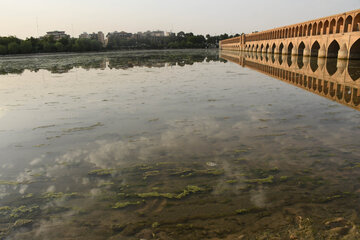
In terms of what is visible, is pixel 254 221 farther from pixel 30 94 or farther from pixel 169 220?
pixel 30 94

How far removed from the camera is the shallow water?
314 cm

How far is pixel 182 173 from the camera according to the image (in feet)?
14.5

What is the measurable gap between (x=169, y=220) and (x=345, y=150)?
151 inches

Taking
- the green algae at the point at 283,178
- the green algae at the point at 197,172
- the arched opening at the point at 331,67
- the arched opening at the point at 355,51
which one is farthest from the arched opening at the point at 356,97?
the arched opening at the point at 355,51

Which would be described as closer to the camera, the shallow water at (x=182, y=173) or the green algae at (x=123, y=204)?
the shallow water at (x=182, y=173)

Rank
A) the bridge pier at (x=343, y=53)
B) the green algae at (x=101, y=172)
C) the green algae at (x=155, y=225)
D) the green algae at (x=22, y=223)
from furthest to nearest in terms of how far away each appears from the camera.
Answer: the bridge pier at (x=343, y=53)
the green algae at (x=101, y=172)
the green algae at (x=22, y=223)
the green algae at (x=155, y=225)

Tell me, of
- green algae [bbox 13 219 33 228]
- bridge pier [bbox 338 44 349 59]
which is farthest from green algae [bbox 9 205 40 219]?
bridge pier [bbox 338 44 349 59]

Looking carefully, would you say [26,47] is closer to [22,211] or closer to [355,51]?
[355,51]

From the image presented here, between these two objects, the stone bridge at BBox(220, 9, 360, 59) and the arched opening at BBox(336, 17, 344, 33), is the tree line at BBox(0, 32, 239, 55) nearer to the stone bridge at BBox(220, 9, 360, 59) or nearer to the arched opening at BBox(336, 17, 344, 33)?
the stone bridge at BBox(220, 9, 360, 59)

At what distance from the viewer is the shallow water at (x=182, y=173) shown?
10.3 feet

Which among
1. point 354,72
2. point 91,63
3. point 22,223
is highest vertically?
point 91,63

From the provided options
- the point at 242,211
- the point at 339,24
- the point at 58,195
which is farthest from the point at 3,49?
the point at 242,211

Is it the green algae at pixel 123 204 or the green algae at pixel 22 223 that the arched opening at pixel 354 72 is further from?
the green algae at pixel 22 223

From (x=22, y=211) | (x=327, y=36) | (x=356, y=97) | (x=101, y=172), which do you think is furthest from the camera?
(x=327, y=36)
